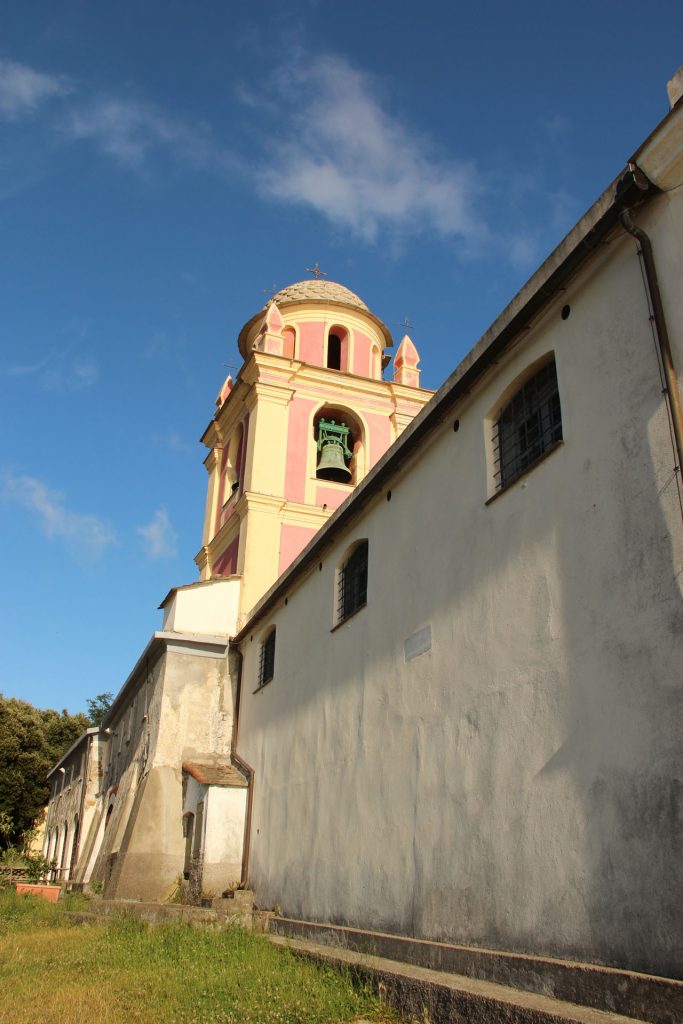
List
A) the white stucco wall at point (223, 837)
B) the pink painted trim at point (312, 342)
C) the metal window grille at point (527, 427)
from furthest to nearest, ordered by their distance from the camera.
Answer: the pink painted trim at point (312, 342)
the white stucco wall at point (223, 837)
the metal window grille at point (527, 427)

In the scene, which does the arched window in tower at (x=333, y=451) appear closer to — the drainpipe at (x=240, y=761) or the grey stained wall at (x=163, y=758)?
the drainpipe at (x=240, y=761)

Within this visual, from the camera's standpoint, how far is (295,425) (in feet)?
60.3

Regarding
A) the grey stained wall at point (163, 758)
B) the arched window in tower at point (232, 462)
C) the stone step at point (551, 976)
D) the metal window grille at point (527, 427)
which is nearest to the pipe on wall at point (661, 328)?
the metal window grille at point (527, 427)

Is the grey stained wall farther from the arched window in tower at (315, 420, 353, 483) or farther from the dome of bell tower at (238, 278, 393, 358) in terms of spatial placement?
the dome of bell tower at (238, 278, 393, 358)

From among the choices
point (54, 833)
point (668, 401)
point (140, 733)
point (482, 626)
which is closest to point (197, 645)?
point (140, 733)

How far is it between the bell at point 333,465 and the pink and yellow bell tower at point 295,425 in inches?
0.9

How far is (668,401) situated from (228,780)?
10.1 meters

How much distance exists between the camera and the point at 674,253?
5.57 meters

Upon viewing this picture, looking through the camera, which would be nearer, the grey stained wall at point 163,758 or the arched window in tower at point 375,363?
the grey stained wall at point 163,758

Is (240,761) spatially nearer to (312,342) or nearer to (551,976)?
(551,976)

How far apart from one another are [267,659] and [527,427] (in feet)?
26.8

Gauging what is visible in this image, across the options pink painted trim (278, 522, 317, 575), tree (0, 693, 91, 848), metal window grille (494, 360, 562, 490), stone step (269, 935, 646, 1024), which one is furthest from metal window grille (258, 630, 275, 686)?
tree (0, 693, 91, 848)

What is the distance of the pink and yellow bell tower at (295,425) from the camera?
17.2 meters

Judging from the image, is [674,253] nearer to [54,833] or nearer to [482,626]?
[482,626]
